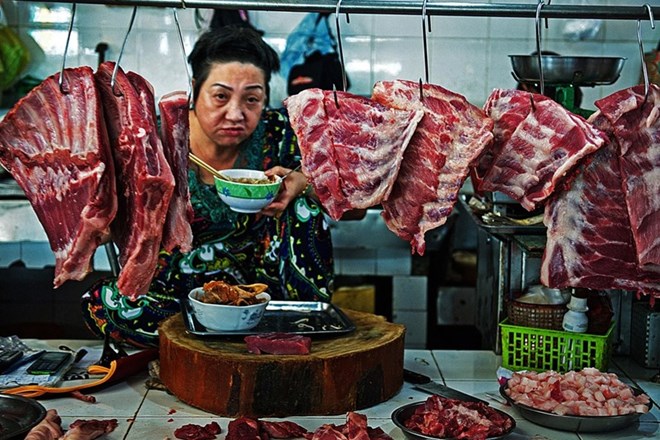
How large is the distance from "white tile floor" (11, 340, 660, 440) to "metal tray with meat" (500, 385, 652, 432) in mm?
24

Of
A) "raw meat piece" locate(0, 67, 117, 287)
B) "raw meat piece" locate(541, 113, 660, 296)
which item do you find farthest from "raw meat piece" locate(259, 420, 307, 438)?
"raw meat piece" locate(541, 113, 660, 296)

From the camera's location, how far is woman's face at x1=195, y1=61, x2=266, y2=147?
4406 millimetres

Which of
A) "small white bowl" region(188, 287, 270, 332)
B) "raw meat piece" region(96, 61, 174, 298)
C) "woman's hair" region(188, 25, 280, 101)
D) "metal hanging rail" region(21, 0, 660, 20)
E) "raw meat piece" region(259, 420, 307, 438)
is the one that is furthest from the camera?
"woman's hair" region(188, 25, 280, 101)

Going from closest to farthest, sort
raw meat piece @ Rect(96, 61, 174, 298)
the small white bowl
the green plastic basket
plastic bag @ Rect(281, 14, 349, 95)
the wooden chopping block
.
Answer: raw meat piece @ Rect(96, 61, 174, 298) < the wooden chopping block < the small white bowl < the green plastic basket < plastic bag @ Rect(281, 14, 349, 95)

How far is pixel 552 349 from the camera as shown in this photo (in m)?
3.64

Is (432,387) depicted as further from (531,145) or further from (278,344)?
(531,145)

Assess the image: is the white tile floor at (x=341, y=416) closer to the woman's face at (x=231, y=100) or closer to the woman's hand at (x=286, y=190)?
the woman's hand at (x=286, y=190)

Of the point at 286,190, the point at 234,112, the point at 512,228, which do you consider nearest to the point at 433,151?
the point at 512,228

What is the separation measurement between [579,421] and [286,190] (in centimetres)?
171

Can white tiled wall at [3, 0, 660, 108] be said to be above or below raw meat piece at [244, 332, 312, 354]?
above

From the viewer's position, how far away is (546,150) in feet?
9.07

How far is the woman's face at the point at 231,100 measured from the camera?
4.41m

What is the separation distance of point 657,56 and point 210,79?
2.91m

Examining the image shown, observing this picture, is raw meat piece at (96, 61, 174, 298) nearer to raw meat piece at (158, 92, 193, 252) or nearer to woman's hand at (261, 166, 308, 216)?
raw meat piece at (158, 92, 193, 252)
